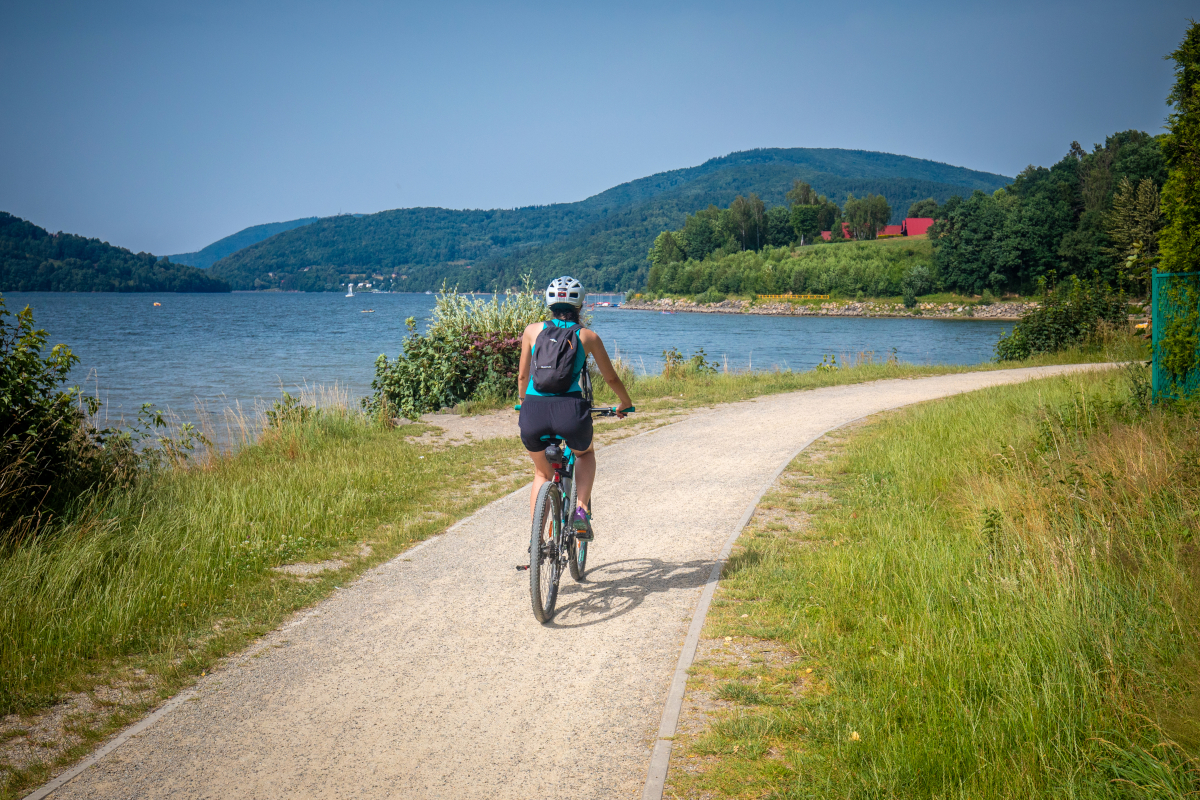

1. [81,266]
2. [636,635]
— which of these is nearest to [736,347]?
[636,635]

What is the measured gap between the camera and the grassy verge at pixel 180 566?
4.23 meters

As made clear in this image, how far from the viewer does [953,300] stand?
93.9 m

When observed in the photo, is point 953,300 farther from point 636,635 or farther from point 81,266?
point 81,266

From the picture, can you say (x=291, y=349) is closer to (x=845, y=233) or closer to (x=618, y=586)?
(x=618, y=586)

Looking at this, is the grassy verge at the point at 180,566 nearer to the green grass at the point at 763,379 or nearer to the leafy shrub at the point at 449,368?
the leafy shrub at the point at 449,368

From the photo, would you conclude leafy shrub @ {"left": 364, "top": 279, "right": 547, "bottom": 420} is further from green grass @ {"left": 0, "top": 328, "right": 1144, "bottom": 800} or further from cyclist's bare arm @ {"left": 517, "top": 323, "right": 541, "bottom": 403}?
cyclist's bare arm @ {"left": 517, "top": 323, "right": 541, "bottom": 403}

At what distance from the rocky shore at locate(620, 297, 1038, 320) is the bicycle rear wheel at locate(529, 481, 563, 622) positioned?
83337 mm

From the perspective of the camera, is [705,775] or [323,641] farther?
[323,641]

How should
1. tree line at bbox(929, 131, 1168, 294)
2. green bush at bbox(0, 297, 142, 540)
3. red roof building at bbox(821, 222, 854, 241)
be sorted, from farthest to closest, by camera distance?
red roof building at bbox(821, 222, 854, 241) < tree line at bbox(929, 131, 1168, 294) < green bush at bbox(0, 297, 142, 540)

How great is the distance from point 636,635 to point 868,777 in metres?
1.97

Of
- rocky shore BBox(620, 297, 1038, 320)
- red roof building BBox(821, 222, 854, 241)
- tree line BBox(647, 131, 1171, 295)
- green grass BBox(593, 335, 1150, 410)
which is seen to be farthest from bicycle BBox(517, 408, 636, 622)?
red roof building BBox(821, 222, 854, 241)

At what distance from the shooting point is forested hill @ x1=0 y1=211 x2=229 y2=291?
9956 cm

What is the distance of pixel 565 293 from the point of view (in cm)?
499

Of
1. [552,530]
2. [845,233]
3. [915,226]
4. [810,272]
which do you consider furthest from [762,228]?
[552,530]
